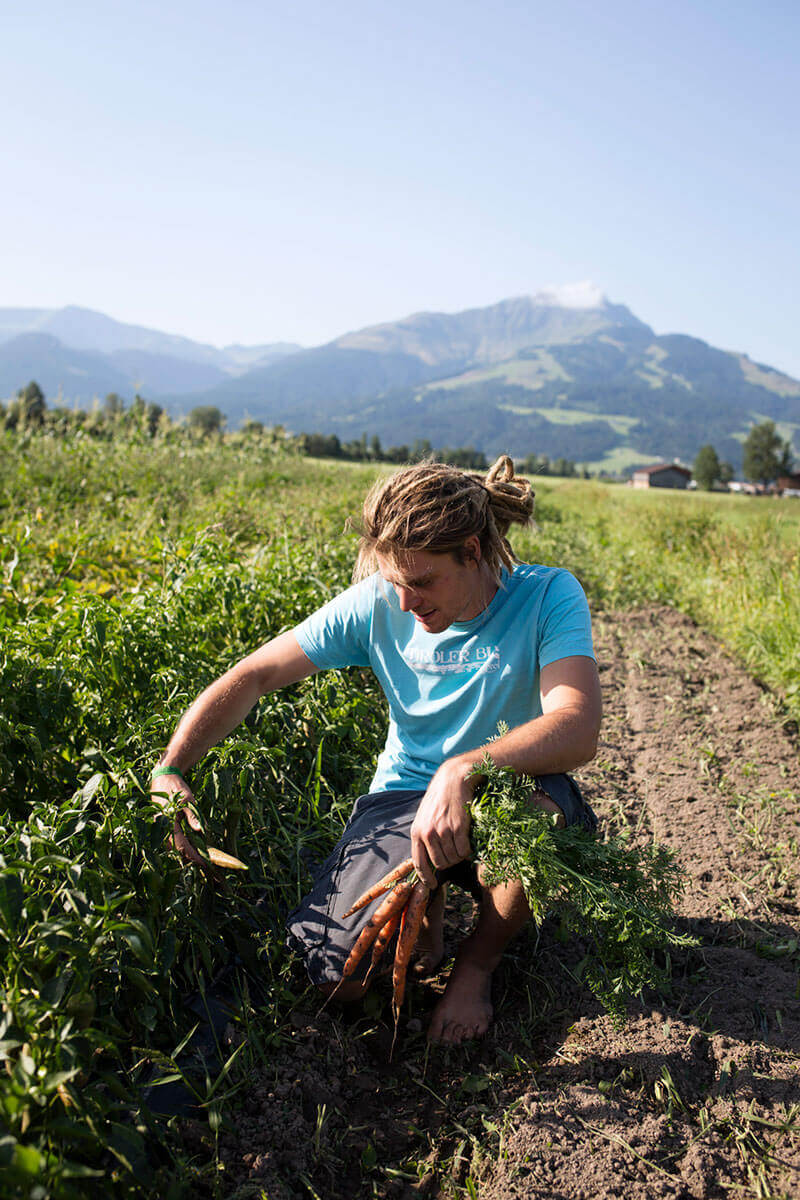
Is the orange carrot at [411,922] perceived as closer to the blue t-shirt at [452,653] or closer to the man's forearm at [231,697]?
the blue t-shirt at [452,653]

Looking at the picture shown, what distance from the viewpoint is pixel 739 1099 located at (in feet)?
5.51

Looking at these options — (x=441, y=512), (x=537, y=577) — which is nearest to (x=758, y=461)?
(x=537, y=577)

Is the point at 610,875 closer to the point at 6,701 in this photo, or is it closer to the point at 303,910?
the point at 303,910

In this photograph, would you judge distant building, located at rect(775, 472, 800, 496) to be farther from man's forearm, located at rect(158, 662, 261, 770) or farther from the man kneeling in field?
man's forearm, located at rect(158, 662, 261, 770)

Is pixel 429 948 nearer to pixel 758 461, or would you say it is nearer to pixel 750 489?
pixel 750 489

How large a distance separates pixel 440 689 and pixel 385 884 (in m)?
0.52

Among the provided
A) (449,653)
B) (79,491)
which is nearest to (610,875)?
(449,653)

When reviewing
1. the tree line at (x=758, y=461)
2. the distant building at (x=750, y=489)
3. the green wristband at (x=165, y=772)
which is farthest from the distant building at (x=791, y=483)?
the green wristband at (x=165, y=772)

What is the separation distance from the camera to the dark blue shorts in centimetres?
197

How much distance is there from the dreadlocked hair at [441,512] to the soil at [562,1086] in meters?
1.13

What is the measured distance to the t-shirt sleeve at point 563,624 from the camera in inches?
75.7

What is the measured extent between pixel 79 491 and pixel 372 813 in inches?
222

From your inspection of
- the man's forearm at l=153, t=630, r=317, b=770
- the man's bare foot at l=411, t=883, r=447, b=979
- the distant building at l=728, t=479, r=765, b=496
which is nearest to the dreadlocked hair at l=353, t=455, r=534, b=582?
the man's forearm at l=153, t=630, r=317, b=770

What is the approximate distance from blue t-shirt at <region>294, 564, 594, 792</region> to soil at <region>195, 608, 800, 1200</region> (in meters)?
0.65
